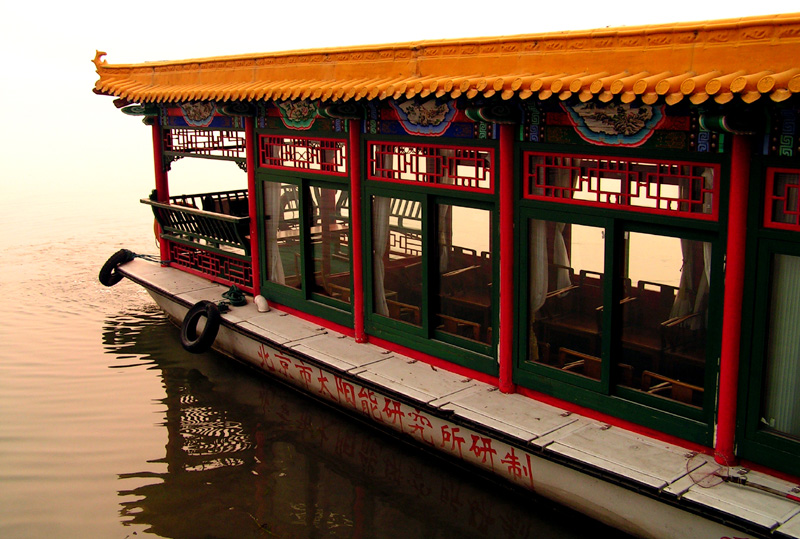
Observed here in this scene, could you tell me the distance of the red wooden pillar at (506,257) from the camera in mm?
6754

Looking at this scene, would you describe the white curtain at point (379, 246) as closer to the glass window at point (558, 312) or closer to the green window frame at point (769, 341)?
the glass window at point (558, 312)

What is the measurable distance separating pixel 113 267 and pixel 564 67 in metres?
8.91

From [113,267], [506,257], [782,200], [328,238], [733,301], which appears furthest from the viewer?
[113,267]

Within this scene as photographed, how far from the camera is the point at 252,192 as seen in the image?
398 inches

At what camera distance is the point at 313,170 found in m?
9.05

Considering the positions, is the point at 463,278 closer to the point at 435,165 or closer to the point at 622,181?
the point at 435,165

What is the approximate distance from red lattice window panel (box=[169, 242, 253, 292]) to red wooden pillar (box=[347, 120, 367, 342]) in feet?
7.82

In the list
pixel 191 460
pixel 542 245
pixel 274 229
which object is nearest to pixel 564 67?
pixel 542 245

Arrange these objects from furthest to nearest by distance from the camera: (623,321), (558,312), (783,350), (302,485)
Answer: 1. (558,312)
2. (302,485)
3. (623,321)
4. (783,350)

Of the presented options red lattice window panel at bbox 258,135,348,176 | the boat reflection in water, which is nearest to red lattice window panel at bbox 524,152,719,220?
the boat reflection in water

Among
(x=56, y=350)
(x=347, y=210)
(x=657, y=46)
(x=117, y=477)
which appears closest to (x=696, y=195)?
(x=657, y=46)

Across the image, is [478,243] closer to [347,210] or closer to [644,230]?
[347,210]

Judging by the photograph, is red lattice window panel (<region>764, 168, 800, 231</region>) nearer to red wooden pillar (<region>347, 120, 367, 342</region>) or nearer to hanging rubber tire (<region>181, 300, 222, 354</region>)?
red wooden pillar (<region>347, 120, 367, 342</region>)

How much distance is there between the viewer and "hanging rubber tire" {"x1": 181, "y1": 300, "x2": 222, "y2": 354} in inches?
381
